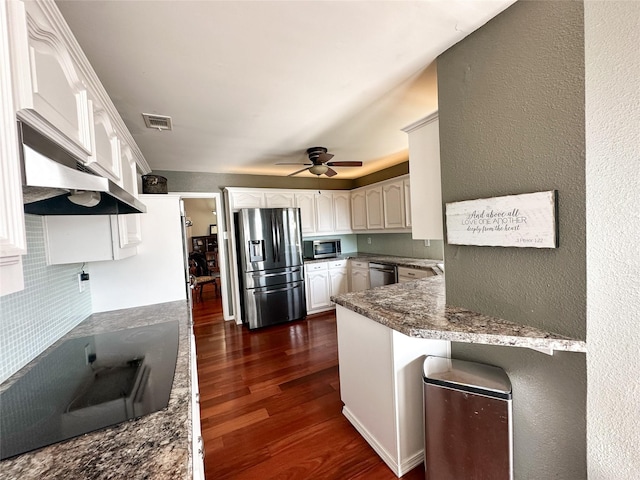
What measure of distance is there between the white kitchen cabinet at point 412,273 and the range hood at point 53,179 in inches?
113

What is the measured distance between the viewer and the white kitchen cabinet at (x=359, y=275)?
410 centimetres

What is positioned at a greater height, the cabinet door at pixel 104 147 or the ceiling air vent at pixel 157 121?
the ceiling air vent at pixel 157 121

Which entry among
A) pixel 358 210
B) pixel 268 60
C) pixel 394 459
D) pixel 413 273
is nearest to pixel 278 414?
pixel 394 459

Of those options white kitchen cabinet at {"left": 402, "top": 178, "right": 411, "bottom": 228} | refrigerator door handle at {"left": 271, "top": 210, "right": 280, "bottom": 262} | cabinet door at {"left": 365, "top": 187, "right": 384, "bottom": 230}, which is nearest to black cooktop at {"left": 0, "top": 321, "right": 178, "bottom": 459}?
refrigerator door handle at {"left": 271, "top": 210, "right": 280, "bottom": 262}

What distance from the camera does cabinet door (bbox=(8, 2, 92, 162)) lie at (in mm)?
684

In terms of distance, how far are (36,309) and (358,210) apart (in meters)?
4.12

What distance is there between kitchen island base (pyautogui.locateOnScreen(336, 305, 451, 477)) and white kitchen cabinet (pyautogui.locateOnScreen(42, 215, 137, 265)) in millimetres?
1606

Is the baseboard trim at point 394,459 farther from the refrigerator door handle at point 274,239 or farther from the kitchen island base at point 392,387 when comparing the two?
the refrigerator door handle at point 274,239

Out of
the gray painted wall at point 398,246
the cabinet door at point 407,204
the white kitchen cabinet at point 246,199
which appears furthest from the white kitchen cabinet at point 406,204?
the white kitchen cabinet at point 246,199

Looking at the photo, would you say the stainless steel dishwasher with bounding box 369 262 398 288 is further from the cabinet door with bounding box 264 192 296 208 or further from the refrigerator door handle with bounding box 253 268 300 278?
the cabinet door with bounding box 264 192 296 208

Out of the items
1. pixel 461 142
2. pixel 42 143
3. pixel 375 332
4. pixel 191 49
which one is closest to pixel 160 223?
pixel 191 49

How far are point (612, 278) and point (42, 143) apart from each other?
1962 millimetres

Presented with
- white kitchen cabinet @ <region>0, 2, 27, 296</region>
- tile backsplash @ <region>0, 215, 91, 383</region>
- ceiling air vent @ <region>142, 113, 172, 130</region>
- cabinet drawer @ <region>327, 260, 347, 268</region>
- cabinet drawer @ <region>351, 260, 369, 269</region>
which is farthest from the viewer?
cabinet drawer @ <region>327, 260, 347, 268</region>

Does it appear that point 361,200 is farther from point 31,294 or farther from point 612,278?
point 31,294
